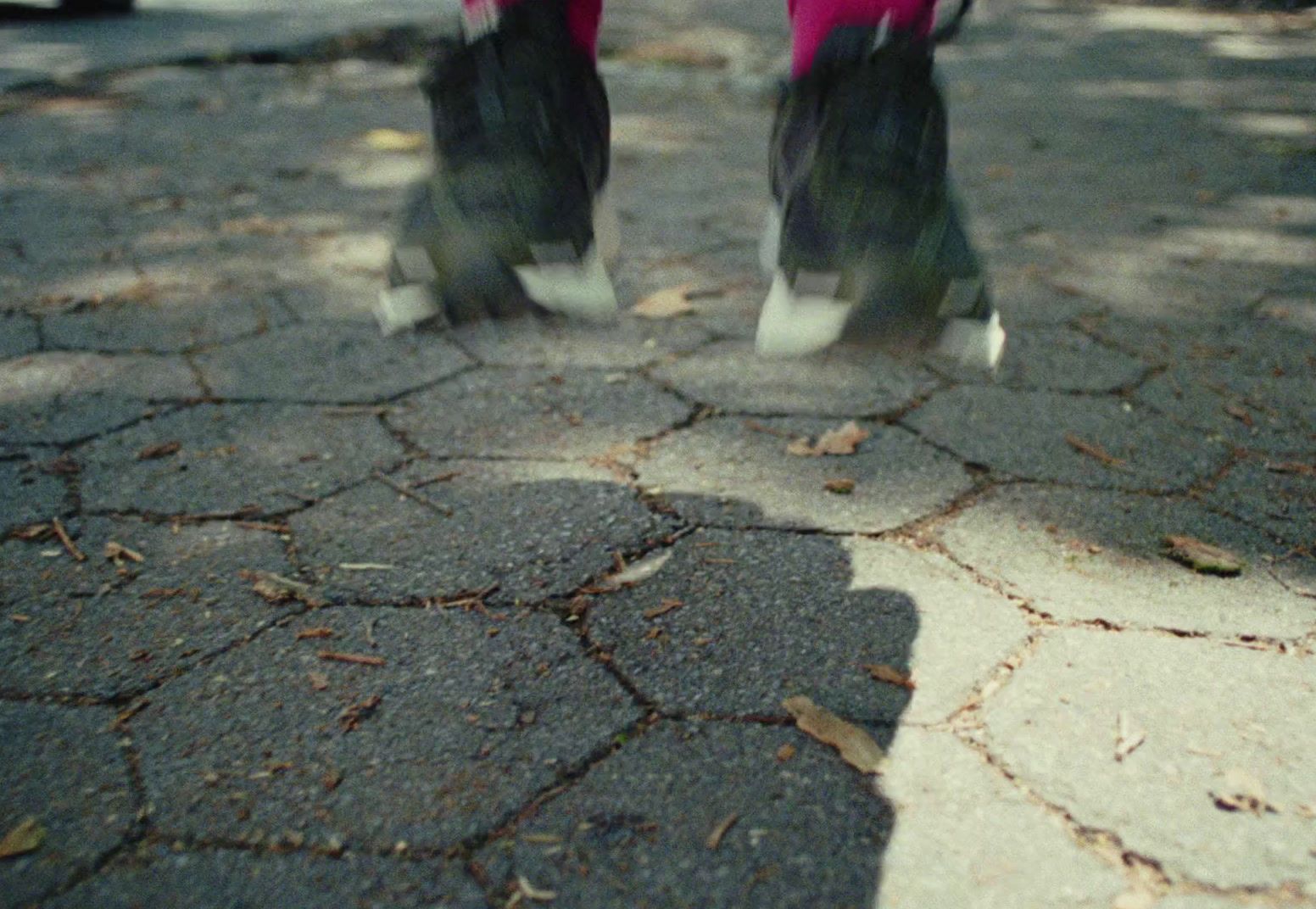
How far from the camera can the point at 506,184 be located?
1.26m

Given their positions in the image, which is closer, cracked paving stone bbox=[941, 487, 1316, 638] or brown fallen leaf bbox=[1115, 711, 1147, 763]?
brown fallen leaf bbox=[1115, 711, 1147, 763]

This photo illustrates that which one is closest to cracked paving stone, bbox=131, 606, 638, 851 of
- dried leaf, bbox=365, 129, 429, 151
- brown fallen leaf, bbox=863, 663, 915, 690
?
brown fallen leaf, bbox=863, 663, 915, 690

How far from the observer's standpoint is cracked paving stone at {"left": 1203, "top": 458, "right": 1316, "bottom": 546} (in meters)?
1.42

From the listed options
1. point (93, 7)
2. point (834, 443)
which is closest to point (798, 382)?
point (834, 443)

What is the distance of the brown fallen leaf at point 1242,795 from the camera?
0.97m

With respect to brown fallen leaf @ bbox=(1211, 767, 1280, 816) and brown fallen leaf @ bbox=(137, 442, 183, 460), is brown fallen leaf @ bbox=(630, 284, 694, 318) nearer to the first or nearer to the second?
brown fallen leaf @ bbox=(137, 442, 183, 460)

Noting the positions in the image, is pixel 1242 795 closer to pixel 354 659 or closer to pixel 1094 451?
pixel 1094 451

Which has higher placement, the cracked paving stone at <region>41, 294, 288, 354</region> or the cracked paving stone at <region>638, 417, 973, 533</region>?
the cracked paving stone at <region>638, 417, 973, 533</region>

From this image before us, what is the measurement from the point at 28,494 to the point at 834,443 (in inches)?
40.7

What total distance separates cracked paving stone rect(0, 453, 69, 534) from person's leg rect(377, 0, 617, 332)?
49cm

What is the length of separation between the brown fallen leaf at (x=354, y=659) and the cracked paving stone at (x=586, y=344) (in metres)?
0.80

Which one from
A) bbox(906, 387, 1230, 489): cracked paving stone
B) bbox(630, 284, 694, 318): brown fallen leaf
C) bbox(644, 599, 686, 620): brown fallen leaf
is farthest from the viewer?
bbox(630, 284, 694, 318): brown fallen leaf

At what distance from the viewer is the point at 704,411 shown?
172cm

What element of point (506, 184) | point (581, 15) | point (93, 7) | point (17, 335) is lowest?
point (17, 335)
